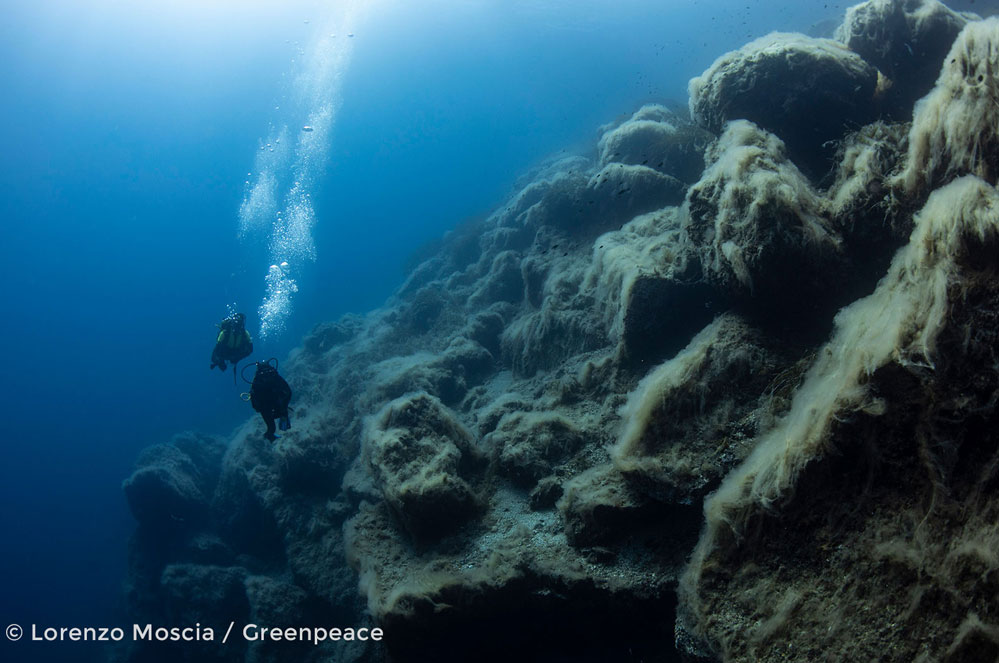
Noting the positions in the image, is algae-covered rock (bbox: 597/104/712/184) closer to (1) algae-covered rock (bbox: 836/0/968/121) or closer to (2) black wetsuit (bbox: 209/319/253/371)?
(1) algae-covered rock (bbox: 836/0/968/121)

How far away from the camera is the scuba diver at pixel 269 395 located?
788cm

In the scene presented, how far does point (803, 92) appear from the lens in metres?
5.76

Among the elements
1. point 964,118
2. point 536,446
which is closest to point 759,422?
point 964,118

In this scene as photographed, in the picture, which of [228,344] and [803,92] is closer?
[803,92]

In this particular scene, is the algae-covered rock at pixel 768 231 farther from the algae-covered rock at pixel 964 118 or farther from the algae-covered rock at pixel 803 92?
the algae-covered rock at pixel 803 92

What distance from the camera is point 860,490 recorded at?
2605 mm

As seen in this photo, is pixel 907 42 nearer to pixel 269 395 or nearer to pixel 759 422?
pixel 759 422

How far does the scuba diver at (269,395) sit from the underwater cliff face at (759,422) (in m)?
2.28

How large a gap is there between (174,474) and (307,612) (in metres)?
10.0

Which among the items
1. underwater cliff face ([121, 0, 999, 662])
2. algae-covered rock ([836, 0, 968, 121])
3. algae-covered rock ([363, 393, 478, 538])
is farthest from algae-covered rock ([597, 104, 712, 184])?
algae-covered rock ([363, 393, 478, 538])

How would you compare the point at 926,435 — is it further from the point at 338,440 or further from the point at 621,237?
the point at 338,440

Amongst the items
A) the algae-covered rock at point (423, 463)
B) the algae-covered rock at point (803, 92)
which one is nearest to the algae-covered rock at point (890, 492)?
the algae-covered rock at point (423, 463)

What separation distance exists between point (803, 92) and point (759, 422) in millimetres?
4825

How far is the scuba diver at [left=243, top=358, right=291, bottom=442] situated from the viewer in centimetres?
788
